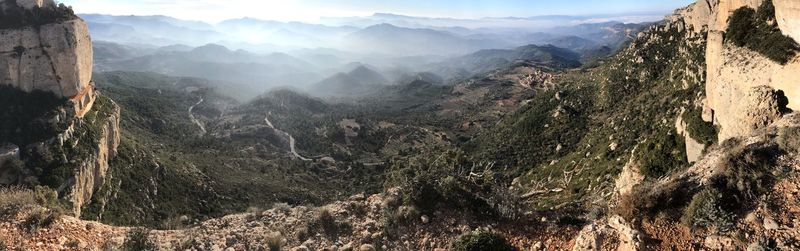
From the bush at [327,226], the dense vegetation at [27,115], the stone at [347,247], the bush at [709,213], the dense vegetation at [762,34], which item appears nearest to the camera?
the bush at [709,213]

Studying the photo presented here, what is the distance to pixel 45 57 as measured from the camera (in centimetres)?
6116

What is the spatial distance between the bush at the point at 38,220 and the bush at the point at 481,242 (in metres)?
13.5

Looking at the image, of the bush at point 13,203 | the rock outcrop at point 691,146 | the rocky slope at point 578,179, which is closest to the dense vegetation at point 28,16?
the rocky slope at point 578,179

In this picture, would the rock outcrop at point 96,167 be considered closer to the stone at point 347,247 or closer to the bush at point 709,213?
the stone at point 347,247

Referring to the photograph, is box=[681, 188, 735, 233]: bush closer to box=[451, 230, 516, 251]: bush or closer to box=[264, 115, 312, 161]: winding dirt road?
box=[451, 230, 516, 251]: bush

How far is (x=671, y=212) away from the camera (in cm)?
1285

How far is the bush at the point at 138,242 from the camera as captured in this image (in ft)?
52.9

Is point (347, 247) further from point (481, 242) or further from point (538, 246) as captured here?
point (538, 246)

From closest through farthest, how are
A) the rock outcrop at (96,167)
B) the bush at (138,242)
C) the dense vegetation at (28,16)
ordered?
the bush at (138,242) → the rock outcrop at (96,167) → the dense vegetation at (28,16)

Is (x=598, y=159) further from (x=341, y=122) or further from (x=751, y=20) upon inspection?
(x=341, y=122)

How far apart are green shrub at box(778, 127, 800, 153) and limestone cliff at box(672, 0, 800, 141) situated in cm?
791

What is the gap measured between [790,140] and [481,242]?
9506mm

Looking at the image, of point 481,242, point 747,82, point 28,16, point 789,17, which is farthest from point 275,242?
point 28,16

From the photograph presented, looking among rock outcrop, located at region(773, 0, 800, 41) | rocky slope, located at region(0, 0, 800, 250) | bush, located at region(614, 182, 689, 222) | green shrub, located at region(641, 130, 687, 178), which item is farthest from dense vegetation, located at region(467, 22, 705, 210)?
bush, located at region(614, 182, 689, 222)
